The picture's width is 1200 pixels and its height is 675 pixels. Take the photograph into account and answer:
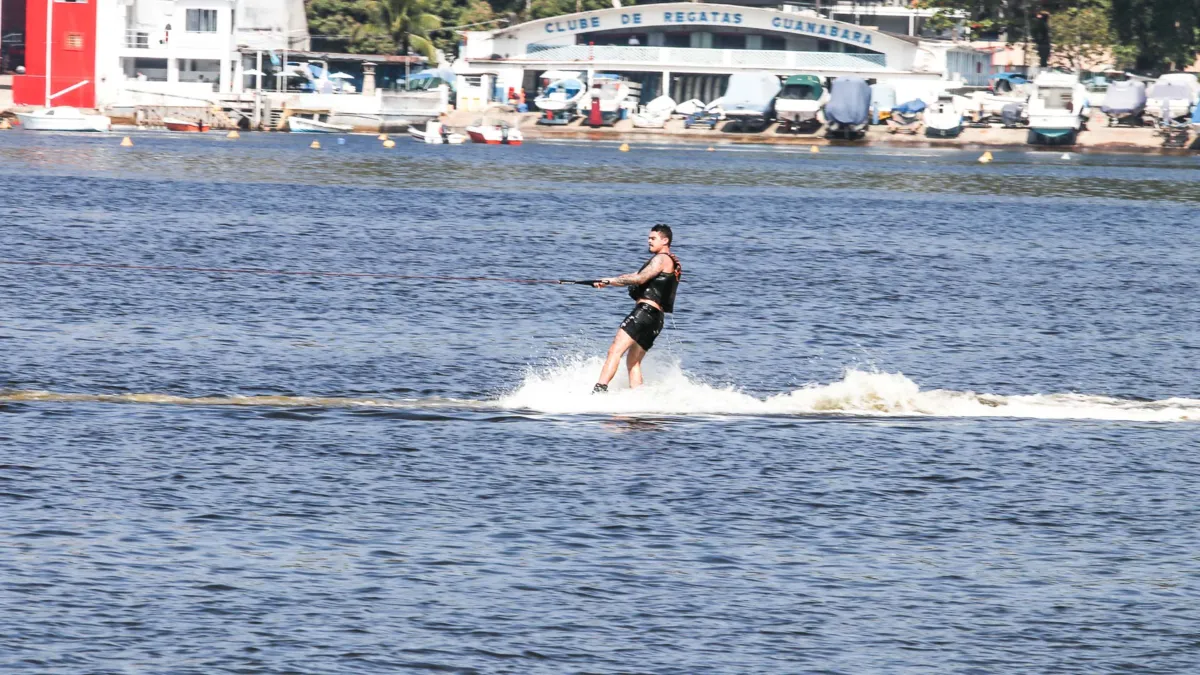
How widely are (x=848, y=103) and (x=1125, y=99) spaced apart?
16.5 m

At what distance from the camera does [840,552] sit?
51.7ft

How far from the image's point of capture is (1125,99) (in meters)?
111

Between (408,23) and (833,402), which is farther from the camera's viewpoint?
(408,23)

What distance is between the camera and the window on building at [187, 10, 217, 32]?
11556 centimetres

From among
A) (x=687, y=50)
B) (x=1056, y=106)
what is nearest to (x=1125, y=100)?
(x=1056, y=106)

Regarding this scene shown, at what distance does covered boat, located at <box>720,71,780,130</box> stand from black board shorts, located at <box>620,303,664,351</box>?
92968mm

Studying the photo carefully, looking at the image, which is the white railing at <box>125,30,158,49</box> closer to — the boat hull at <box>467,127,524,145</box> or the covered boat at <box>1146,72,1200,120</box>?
the boat hull at <box>467,127,524,145</box>

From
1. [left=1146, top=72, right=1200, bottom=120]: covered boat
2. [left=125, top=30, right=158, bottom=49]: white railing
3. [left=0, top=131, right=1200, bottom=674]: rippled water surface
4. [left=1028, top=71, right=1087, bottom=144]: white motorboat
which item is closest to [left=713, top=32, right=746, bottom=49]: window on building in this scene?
[left=1028, top=71, right=1087, bottom=144]: white motorboat

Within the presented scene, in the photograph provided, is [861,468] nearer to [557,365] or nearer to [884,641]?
[884,641]

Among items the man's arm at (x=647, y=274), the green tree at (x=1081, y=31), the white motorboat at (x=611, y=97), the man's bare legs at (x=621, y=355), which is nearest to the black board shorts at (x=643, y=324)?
the man's bare legs at (x=621, y=355)

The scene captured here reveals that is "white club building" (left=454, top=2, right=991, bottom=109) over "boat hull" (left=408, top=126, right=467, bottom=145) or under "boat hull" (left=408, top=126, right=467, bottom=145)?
over

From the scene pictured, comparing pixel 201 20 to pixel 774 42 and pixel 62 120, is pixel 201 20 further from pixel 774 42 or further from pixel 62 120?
pixel 774 42

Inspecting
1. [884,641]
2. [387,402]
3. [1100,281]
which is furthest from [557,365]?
[1100,281]

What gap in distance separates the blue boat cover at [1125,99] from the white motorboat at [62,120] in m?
60.5
